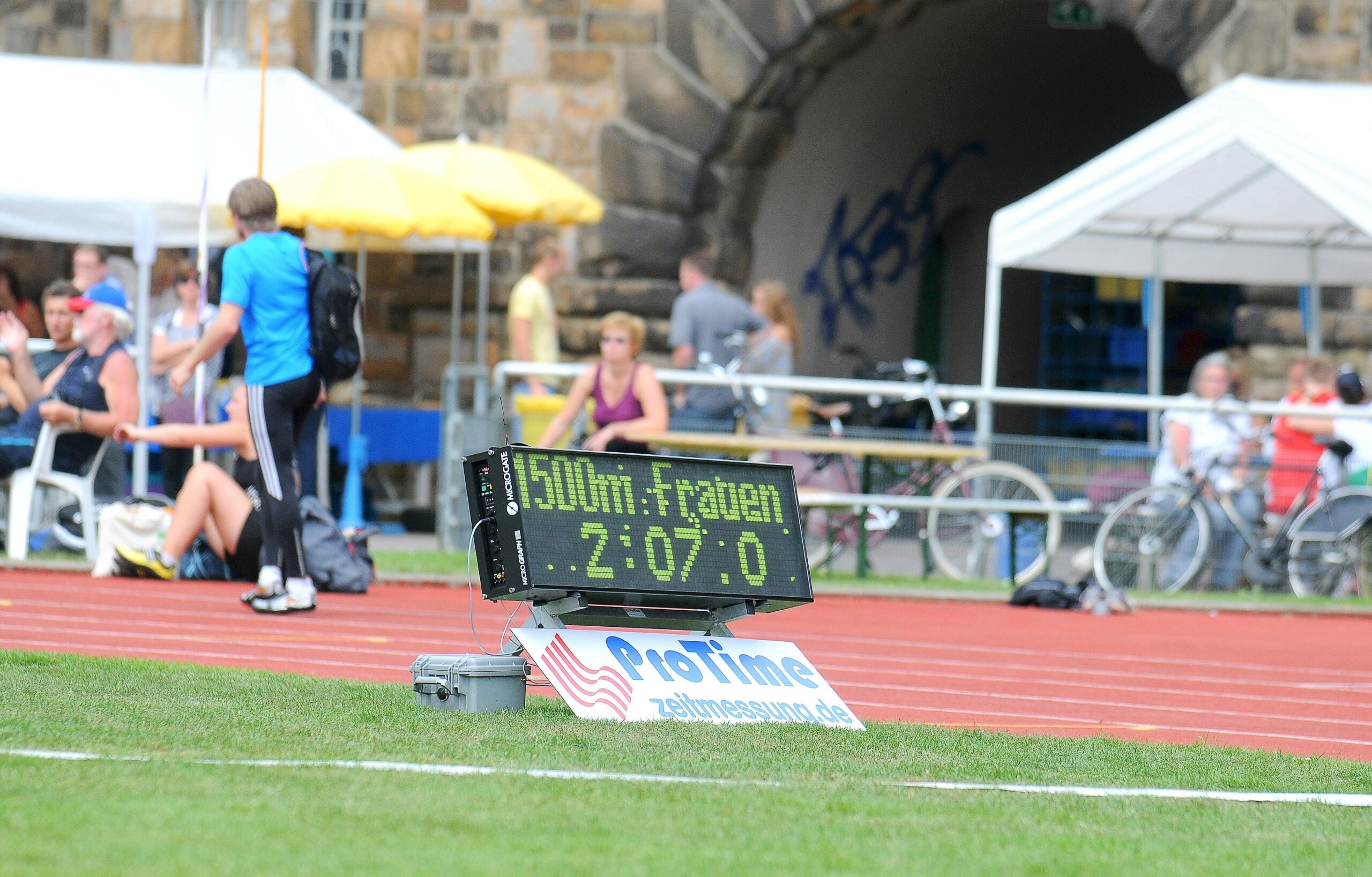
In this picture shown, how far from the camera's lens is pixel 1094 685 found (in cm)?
850

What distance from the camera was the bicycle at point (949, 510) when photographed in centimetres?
1369

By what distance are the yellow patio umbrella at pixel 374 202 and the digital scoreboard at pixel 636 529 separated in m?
7.39

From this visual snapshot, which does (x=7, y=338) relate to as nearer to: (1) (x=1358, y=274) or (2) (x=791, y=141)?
(2) (x=791, y=141)

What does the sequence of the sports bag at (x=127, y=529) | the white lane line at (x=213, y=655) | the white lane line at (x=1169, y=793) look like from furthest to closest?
1. the sports bag at (x=127, y=529)
2. the white lane line at (x=213, y=655)
3. the white lane line at (x=1169, y=793)

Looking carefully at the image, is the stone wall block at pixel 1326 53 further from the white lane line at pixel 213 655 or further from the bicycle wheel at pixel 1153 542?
the white lane line at pixel 213 655

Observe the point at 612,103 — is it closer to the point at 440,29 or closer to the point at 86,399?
the point at 440,29

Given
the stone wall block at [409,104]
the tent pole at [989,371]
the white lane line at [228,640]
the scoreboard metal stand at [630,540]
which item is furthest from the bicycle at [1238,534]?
the stone wall block at [409,104]

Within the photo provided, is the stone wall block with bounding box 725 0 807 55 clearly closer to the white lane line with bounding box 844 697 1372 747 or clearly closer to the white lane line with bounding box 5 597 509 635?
the white lane line with bounding box 5 597 509 635

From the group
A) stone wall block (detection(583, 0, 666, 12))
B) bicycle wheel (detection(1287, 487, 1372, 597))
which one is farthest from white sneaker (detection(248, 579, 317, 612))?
stone wall block (detection(583, 0, 666, 12))

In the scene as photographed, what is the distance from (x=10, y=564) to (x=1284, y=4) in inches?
403

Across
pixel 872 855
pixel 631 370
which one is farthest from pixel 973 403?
pixel 872 855

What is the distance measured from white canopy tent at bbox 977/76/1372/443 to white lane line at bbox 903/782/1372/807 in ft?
23.9

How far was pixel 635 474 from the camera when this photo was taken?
21.8ft

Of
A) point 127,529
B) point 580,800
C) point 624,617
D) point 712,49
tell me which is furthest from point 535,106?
point 580,800
